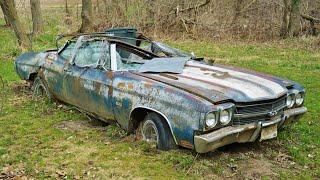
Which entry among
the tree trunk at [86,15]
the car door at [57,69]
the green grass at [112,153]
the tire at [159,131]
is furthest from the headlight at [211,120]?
the tree trunk at [86,15]

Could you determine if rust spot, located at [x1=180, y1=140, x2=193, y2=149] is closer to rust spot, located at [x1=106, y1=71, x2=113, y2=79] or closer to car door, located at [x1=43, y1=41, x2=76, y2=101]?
rust spot, located at [x1=106, y1=71, x2=113, y2=79]

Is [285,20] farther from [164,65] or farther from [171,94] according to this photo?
[171,94]

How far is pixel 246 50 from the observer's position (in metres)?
16.8

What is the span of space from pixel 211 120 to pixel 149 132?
1.14 m

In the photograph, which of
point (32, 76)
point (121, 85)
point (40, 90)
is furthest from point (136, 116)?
point (32, 76)

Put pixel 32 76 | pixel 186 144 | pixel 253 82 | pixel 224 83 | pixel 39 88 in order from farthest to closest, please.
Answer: pixel 32 76 < pixel 39 88 < pixel 253 82 < pixel 224 83 < pixel 186 144

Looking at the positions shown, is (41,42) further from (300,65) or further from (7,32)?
(300,65)

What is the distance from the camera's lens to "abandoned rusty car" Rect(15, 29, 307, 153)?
17.7 ft

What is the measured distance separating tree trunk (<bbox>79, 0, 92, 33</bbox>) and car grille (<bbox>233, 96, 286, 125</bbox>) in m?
15.6

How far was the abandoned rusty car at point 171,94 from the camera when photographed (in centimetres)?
538

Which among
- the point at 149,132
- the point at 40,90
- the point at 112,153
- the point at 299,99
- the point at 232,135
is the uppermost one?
the point at 299,99

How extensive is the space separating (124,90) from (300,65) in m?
8.49

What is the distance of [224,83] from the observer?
5910 mm

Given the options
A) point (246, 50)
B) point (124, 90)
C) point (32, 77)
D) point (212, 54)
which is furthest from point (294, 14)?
point (124, 90)
